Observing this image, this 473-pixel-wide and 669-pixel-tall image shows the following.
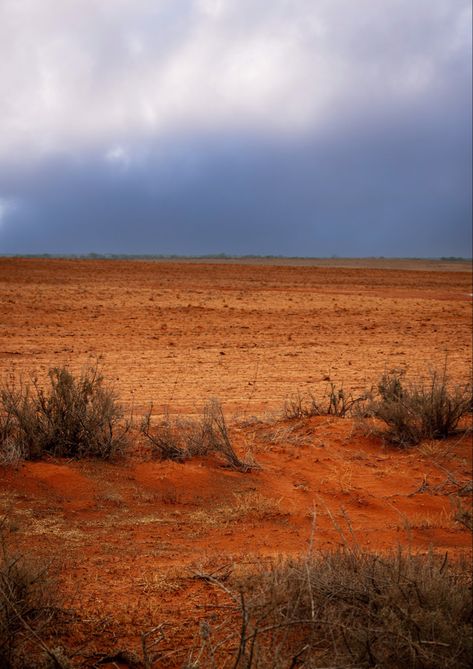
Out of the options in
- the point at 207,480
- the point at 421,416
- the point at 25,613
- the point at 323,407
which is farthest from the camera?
the point at 323,407

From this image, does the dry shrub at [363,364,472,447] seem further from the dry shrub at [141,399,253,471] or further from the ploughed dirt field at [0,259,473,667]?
the dry shrub at [141,399,253,471]

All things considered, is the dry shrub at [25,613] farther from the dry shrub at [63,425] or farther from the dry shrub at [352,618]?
the dry shrub at [63,425]

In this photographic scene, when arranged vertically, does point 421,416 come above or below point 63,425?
below

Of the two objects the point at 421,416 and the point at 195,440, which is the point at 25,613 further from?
the point at 421,416

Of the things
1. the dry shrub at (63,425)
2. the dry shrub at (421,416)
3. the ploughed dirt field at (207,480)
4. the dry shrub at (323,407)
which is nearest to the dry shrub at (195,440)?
the ploughed dirt field at (207,480)

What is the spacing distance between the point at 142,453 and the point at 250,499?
161cm

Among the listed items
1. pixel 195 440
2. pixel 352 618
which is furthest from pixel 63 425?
pixel 352 618

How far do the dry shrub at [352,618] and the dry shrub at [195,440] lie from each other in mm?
3168

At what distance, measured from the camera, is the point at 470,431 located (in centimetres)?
899

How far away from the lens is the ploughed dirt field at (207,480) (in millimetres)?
4465

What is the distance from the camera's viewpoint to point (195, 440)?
7684mm

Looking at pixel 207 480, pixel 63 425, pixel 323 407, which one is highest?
pixel 63 425

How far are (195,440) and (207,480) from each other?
76cm

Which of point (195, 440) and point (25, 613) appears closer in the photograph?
point (25, 613)
